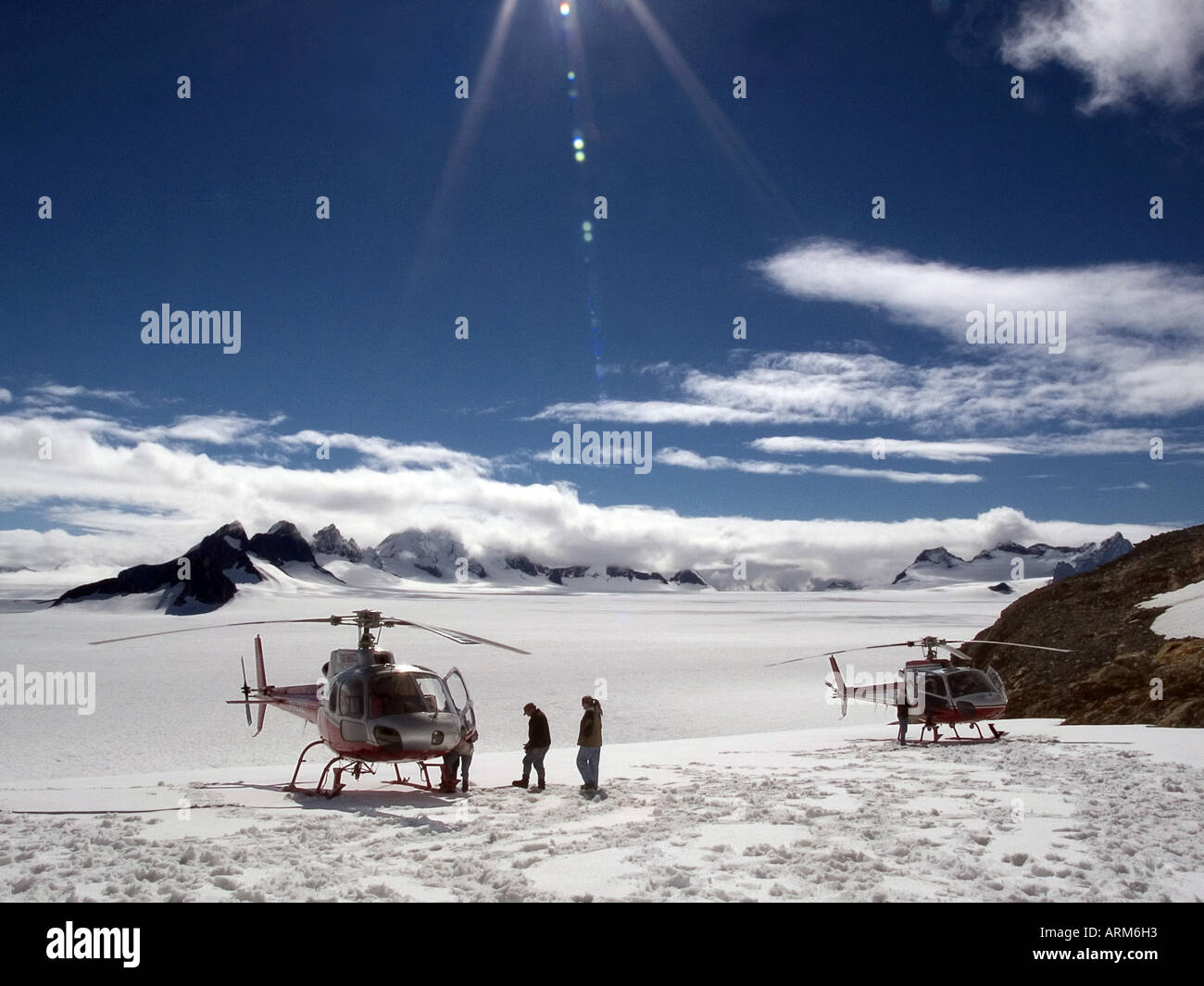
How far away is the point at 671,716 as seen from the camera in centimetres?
2912

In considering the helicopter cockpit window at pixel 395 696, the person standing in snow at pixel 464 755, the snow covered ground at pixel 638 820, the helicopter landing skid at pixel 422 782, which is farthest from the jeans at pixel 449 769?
the helicopter cockpit window at pixel 395 696

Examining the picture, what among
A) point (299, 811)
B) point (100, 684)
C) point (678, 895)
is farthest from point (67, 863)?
point (100, 684)

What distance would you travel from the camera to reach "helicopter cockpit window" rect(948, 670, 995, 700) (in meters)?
18.0

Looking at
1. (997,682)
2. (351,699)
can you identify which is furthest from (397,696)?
(997,682)

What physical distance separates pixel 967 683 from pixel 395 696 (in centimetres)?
1268

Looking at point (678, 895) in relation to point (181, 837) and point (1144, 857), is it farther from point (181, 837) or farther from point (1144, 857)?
point (181, 837)

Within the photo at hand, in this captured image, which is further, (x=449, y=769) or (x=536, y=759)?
(x=536, y=759)

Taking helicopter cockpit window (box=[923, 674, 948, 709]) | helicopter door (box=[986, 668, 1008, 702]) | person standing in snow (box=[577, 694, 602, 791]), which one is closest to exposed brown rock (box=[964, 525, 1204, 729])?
helicopter door (box=[986, 668, 1008, 702])

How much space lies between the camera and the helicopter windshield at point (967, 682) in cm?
1797

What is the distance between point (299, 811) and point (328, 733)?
65.6 inches

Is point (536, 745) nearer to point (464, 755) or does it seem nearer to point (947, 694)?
point (464, 755)

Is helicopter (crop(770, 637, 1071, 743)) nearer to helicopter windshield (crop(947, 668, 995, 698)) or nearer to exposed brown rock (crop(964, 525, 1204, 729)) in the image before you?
helicopter windshield (crop(947, 668, 995, 698))

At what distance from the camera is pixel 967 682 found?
18.1 metres

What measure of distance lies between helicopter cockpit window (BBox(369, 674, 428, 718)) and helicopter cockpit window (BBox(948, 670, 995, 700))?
39.3 ft
